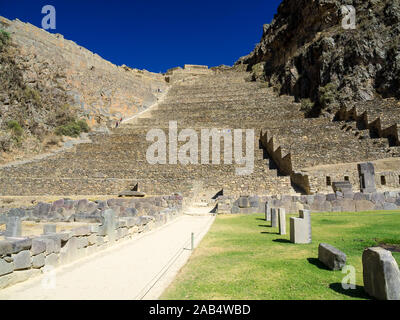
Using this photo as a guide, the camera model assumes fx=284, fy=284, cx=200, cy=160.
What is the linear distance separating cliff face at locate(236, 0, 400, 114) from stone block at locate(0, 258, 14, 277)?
33.6 metres

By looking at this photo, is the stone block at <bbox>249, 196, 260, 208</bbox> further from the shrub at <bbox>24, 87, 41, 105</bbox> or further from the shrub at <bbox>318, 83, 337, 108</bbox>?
the shrub at <bbox>24, 87, 41, 105</bbox>

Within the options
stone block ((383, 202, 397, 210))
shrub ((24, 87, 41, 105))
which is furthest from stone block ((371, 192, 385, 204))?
shrub ((24, 87, 41, 105))

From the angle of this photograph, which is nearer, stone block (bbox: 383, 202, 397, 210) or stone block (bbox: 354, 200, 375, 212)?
stone block (bbox: 383, 202, 397, 210)

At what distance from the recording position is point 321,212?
46.2 feet

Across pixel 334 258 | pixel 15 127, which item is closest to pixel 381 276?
pixel 334 258

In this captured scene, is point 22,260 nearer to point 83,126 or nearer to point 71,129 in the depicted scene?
point 71,129

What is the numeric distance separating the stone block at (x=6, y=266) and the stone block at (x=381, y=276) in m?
5.09

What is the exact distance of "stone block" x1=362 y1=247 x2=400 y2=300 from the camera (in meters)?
3.14

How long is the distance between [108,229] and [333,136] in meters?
22.4

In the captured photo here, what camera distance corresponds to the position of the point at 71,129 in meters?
35.4

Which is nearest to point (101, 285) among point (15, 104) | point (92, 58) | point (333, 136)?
point (333, 136)

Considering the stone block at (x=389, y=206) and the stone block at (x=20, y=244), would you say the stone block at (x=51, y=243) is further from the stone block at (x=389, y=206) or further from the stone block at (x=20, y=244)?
the stone block at (x=389, y=206)

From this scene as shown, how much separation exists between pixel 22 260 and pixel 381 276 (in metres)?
5.18
